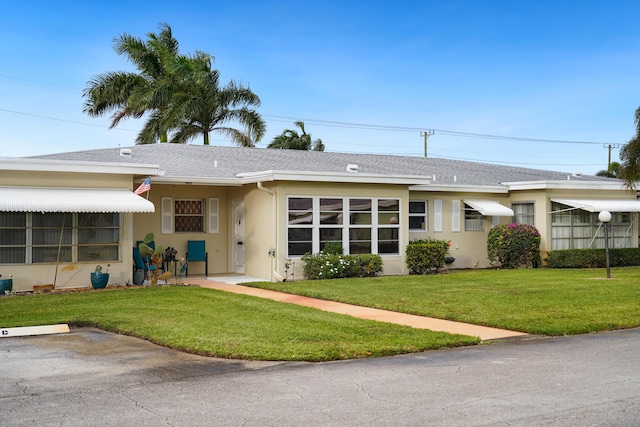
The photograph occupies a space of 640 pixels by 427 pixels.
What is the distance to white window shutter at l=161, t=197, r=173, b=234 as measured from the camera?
20203mm

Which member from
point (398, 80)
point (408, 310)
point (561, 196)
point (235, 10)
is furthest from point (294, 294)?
point (561, 196)

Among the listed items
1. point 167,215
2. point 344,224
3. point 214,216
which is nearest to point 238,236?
point 214,216

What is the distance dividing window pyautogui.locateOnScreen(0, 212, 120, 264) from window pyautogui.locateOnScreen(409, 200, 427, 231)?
371 inches

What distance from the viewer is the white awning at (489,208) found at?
76.0ft

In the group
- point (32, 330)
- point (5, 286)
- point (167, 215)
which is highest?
point (167, 215)

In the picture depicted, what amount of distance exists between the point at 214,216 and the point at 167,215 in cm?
144

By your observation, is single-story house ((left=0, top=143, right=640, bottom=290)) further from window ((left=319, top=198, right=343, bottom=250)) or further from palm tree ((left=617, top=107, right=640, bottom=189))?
palm tree ((left=617, top=107, right=640, bottom=189))

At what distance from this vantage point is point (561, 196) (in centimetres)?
2370

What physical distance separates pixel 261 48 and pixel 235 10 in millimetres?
2078

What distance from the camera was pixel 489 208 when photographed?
2336 cm

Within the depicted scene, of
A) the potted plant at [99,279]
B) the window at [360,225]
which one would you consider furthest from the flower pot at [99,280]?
the window at [360,225]

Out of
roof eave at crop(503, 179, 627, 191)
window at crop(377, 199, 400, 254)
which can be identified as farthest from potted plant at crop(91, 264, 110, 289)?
roof eave at crop(503, 179, 627, 191)

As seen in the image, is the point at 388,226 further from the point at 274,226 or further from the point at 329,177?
the point at 274,226

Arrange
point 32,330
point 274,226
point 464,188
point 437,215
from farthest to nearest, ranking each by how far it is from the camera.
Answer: point 464,188, point 437,215, point 274,226, point 32,330
